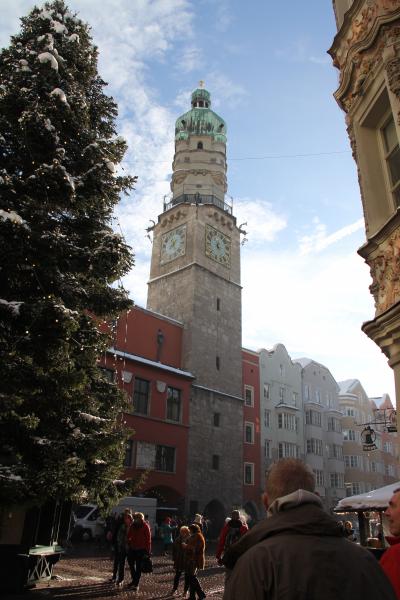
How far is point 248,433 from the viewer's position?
37094 millimetres

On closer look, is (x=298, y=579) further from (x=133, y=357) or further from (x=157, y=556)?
(x=133, y=357)

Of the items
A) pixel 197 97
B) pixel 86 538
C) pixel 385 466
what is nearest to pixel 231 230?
pixel 197 97

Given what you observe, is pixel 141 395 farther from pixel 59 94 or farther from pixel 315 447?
pixel 59 94

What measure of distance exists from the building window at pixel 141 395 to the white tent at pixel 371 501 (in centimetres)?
1879

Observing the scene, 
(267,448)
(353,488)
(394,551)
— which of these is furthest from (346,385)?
(394,551)


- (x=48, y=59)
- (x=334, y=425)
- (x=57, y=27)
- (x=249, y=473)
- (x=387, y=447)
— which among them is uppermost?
(x=57, y=27)

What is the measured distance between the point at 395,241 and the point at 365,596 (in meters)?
5.47

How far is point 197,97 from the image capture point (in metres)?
49.1

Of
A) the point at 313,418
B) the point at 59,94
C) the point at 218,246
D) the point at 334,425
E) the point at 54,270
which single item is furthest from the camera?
the point at 334,425

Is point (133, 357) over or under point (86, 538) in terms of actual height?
over

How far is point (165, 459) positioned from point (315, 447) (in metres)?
19.6

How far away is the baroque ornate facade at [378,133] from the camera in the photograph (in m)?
6.53

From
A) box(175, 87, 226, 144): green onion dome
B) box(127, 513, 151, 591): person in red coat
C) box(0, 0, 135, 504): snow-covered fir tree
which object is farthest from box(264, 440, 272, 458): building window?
box(0, 0, 135, 504): snow-covered fir tree

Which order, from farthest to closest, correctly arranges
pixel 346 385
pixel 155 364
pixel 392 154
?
pixel 346 385 → pixel 155 364 → pixel 392 154
